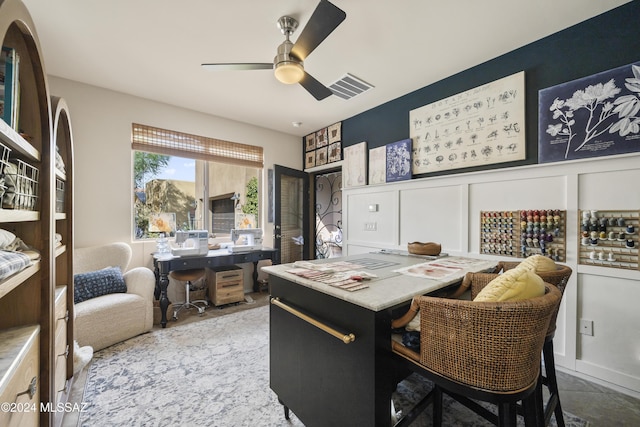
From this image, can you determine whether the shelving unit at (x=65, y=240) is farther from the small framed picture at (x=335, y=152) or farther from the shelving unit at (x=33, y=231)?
the small framed picture at (x=335, y=152)

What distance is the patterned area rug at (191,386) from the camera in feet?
5.18

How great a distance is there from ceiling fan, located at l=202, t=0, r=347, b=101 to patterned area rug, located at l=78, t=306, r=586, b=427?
2372 mm

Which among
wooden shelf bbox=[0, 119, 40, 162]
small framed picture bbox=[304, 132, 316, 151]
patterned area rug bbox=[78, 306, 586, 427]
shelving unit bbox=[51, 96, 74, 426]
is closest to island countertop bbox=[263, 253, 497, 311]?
patterned area rug bbox=[78, 306, 586, 427]

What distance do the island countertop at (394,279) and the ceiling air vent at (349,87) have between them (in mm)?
2041

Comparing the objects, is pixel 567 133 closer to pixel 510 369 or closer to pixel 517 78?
pixel 517 78

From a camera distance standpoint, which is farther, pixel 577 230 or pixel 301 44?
pixel 577 230

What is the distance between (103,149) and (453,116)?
4.13 metres

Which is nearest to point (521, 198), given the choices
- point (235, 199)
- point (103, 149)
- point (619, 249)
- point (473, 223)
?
point (473, 223)

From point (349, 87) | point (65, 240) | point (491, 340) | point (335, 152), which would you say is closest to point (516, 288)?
point (491, 340)

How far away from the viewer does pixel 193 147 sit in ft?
12.2

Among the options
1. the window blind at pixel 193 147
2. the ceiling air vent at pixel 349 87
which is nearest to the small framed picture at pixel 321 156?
the window blind at pixel 193 147

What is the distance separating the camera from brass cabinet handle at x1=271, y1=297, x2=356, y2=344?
3.45 ft

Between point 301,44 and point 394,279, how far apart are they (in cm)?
173

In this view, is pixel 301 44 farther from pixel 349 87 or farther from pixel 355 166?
pixel 355 166
